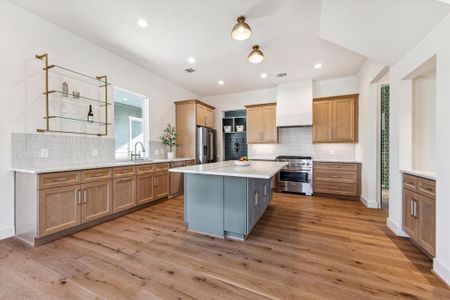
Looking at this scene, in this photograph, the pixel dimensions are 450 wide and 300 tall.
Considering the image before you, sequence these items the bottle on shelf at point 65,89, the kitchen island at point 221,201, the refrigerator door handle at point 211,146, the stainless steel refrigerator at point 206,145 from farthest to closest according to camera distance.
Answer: the refrigerator door handle at point 211,146
the stainless steel refrigerator at point 206,145
the bottle on shelf at point 65,89
the kitchen island at point 221,201

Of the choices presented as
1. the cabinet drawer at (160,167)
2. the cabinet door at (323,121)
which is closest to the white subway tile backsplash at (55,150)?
the cabinet drawer at (160,167)

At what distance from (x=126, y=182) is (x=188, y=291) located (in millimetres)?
2289

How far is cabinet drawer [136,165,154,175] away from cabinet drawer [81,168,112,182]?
539 mm

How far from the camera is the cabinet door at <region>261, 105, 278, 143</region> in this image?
5.15 metres

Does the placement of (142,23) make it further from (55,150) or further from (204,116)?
(204,116)

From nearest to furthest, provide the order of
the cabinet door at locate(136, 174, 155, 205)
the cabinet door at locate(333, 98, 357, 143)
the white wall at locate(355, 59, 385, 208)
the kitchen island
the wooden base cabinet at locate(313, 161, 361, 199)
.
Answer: the kitchen island < the cabinet door at locate(136, 174, 155, 205) < the white wall at locate(355, 59, 385, 208) < the wooden base cabinet at locate(313, 161, 361, 199) < the cabinet door at locate(333, 98, 357, 143)

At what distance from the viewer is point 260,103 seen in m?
5.54

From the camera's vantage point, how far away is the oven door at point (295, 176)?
4637 mm

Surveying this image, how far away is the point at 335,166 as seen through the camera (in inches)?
172

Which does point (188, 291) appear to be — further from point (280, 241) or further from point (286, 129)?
point (286, 129)

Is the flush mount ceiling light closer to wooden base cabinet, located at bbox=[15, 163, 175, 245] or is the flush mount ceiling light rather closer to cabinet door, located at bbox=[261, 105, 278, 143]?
wooden base cabinet, located at bbox=[15, 163, 175, 245]

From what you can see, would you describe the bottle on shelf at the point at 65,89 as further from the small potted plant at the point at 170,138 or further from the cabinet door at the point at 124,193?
the small potted plant at the point at 170,138

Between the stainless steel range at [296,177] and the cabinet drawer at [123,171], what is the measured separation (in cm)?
338

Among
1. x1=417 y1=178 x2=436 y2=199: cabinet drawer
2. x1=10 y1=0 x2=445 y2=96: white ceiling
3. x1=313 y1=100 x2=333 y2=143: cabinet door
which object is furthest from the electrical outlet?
x1=313 y1=100 x2=333 y2=143: cabinet door
